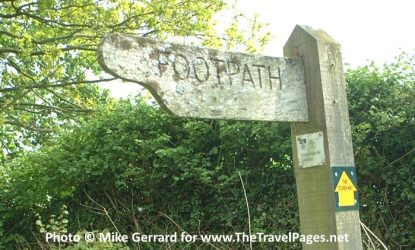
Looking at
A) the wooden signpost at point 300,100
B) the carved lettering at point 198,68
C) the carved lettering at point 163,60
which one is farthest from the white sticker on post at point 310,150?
the carved lettering at point 163,60

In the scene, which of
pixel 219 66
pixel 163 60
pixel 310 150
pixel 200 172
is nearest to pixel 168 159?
pixel 200 172

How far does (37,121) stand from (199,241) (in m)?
7.75

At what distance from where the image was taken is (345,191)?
121 inches

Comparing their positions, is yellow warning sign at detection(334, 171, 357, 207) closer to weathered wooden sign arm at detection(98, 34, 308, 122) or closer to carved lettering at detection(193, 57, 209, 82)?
weathered wooden sign arm at detection(98, 34, 308, 122)

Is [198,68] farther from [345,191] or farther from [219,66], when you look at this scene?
[345,191]

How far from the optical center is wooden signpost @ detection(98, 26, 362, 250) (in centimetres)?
274

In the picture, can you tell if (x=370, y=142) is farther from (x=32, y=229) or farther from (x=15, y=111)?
(x=15, y=111)

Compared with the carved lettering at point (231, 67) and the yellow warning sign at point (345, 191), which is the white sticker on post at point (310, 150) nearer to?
the yellow warning sign at point (345, 191)

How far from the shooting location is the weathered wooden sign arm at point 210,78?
2562 mm

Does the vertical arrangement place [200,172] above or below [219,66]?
below

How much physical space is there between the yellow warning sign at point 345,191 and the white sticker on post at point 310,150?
5.6 inches

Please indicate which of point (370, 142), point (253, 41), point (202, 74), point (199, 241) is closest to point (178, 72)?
point (202, 74)

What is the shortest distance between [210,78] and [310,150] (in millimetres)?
698

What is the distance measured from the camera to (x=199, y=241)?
6.63 meters
